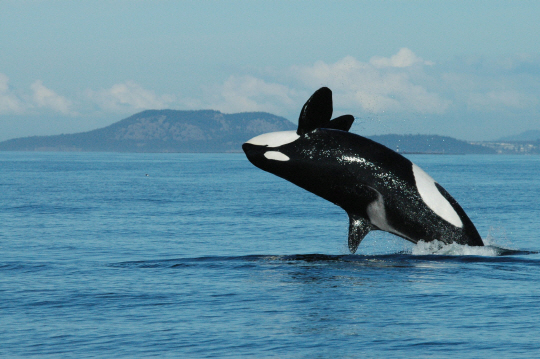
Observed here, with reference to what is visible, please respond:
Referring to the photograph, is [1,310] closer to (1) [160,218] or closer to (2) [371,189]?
(2) [371,189]

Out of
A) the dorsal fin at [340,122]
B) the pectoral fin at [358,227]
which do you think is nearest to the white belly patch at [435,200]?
the pectoral fin at [358,227]

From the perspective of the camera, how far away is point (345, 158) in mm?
17734

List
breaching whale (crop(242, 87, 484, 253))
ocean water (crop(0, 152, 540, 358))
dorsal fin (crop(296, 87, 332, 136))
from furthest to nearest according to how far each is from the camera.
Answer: breaching whale (crop(242, 87, 484, 253)), dorsal fin (crop(296, 87, 332, 136)), ocean water (crop(0, 152, 540, 358))

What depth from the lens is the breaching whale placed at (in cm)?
1772

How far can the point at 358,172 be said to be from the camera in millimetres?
17781

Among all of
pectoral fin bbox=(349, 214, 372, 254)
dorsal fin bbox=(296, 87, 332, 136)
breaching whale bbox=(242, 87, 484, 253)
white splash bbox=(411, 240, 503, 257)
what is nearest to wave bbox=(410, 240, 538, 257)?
white splash bbox=(411, 240, 503, 257)

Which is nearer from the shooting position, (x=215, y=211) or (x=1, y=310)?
(x=1, y=310)

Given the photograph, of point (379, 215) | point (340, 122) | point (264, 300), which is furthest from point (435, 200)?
point (264, 300)

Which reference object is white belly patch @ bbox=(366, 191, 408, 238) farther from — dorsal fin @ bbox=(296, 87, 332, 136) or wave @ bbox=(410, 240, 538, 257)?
dorsal fin @ bbox=(296, 87, 332, 136)

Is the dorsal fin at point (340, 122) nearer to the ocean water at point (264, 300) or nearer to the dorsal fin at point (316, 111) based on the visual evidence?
the dorsal fin at point (316, 111)

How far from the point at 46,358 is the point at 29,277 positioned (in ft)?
29.2

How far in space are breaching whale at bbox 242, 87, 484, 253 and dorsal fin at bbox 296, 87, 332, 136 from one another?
0.10ft

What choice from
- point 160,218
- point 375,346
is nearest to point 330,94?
point 375,346

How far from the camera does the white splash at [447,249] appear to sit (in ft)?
60.7
